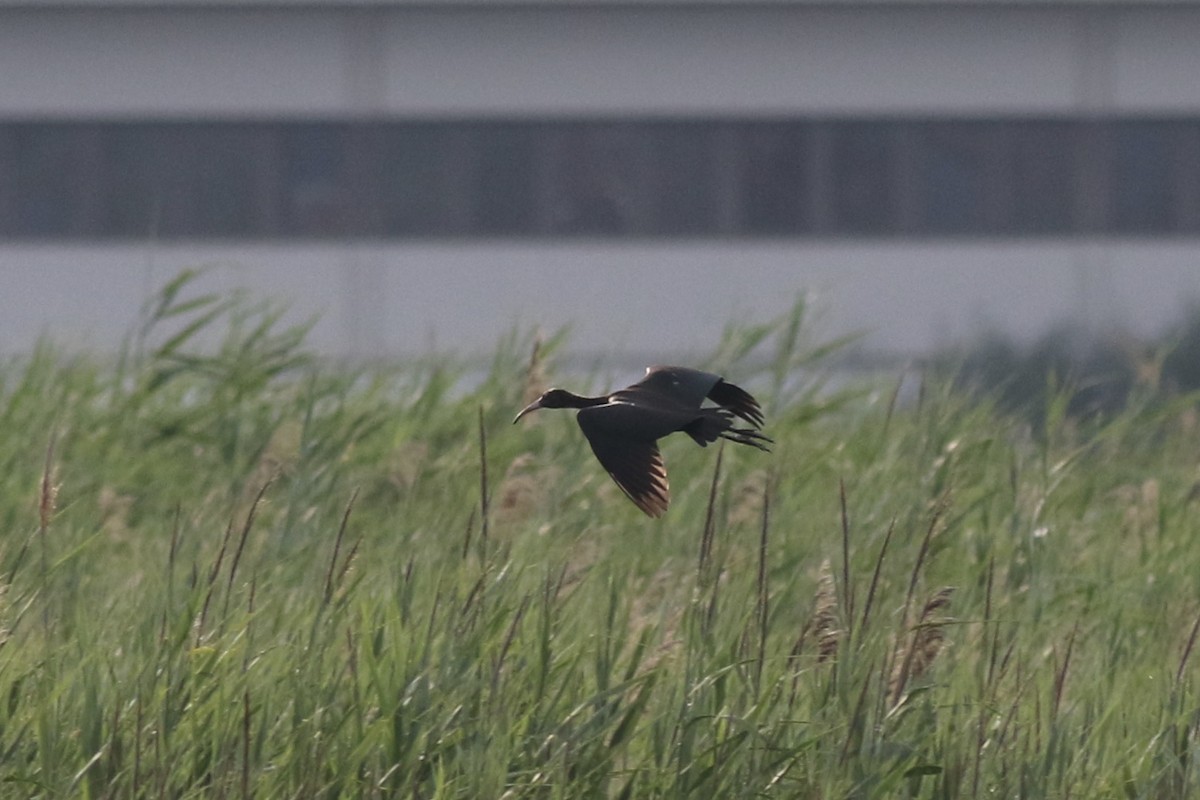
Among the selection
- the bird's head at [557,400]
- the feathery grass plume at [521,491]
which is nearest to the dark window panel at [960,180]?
the feathery grass plume at [521,491]

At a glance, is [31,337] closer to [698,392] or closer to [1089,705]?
[1089,705]

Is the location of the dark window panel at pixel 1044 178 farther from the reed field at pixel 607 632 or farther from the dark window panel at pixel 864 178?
the reed field at pixel 607 632

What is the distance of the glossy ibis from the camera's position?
6.99ft

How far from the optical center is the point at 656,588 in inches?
160

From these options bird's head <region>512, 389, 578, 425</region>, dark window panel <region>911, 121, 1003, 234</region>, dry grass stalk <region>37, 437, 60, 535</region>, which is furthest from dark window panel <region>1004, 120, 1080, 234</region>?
bird's head <region>512, 389, 578, 425</region>

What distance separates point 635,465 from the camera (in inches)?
88.6

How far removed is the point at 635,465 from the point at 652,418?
0.12 meters

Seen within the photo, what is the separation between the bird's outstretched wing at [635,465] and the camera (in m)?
2.22

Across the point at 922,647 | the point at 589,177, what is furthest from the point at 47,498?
the point at 589,177

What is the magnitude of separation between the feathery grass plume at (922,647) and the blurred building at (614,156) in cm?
1335

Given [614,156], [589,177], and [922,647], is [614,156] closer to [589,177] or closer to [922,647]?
[589,177]

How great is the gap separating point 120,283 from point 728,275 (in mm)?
4707

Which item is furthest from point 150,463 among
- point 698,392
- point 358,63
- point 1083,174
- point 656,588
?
point 1083,174

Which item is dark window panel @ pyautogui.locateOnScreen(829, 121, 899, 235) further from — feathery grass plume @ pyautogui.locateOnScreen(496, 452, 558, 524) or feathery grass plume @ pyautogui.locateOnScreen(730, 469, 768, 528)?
feathery grass plume @ pyautogui.locateOnScreen(730, 469, 768, 528)
